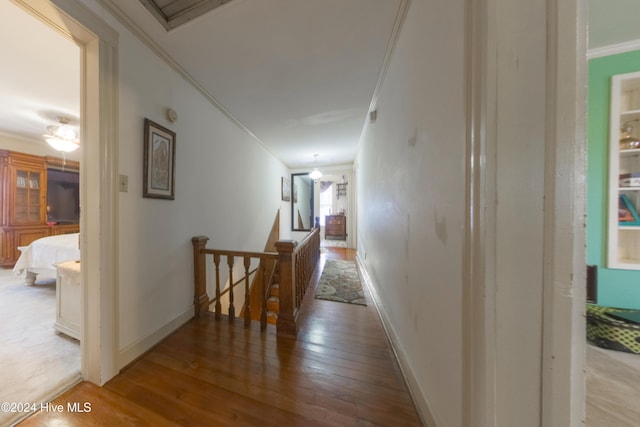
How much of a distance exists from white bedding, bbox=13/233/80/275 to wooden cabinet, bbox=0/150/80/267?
67.7 inches

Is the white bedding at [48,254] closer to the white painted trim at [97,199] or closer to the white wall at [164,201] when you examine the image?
the white wall at [164,201]

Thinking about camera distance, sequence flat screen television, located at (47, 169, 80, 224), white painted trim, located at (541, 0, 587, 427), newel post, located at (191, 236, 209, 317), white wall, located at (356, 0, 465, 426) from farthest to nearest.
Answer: flat screen television, located at (47, 169, 80, 224) < newel post, located at (191, 236, 209, 317) < white wall, located at (356, 0, 465, 426) < white painted trim, located at (541, 0, 587, 427)

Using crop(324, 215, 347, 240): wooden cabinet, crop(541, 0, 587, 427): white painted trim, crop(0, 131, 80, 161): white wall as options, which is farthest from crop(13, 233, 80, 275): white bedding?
→ crop(324, 215, 347, 240): wooden cabinet

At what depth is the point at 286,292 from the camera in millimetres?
1729

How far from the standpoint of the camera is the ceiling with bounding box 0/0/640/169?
1254 millimetres

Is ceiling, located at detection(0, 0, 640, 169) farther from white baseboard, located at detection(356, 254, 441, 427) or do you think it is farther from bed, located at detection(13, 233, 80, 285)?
white baseboard, located at detection(356, 254, 441, 427)

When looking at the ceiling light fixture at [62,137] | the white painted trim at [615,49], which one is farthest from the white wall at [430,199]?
the ceiling light fixture at [62,137]

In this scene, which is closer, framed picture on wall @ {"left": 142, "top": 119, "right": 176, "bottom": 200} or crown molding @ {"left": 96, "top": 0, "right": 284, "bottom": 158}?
crown molding @ {"left": 96, "top": 0, "right": 284, "bottom": 158}

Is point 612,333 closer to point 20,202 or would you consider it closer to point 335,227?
point 335,227

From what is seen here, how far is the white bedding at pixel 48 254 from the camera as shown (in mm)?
2404

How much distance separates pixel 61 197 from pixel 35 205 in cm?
43

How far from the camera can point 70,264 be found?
1.66 m

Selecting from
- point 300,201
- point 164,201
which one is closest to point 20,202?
point 164,201

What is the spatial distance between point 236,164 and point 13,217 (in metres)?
4.62
